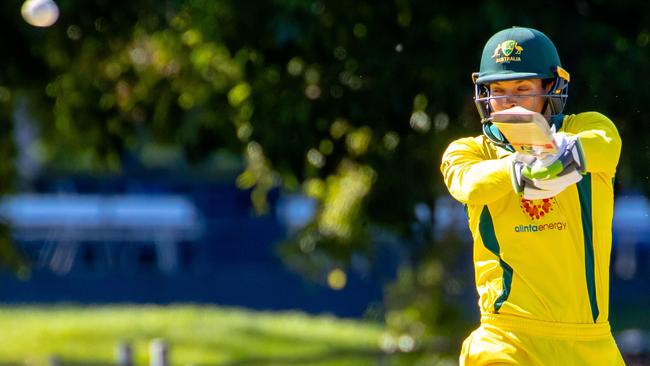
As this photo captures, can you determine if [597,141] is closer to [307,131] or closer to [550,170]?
[550,170]

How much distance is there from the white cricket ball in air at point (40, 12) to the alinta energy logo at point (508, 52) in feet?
17.1

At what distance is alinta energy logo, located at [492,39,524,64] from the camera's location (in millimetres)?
4316

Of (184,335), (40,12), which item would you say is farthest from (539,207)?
(184,335)

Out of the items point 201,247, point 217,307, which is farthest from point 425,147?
point 201,247

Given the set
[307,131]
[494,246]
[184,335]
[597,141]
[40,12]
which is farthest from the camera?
[184,335]

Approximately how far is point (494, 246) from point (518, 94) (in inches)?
20.4

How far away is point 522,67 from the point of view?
14.1ft

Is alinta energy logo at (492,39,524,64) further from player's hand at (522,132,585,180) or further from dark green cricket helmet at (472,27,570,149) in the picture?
player's hand at (522,132,585,180)

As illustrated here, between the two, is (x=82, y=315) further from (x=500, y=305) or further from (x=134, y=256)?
(x=500, y=305)

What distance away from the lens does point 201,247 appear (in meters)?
19.5

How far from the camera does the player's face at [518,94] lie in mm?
4332

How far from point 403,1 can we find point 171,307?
368 inches

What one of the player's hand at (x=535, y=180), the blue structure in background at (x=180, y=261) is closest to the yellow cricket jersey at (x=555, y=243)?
the player's hand at (x=535, y=180)

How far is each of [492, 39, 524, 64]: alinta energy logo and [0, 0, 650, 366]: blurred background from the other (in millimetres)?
3402
